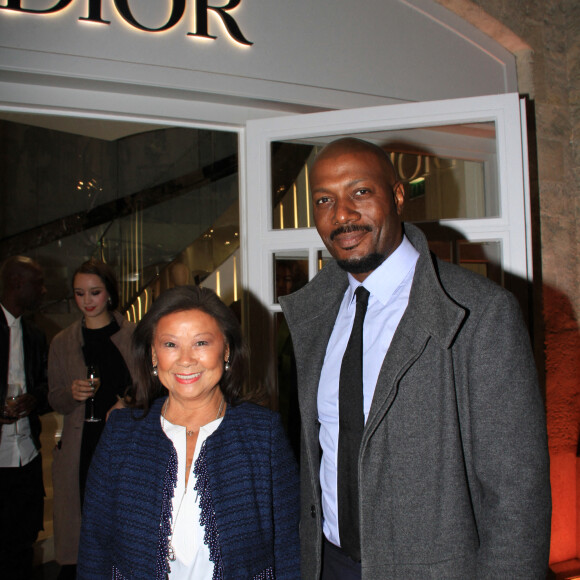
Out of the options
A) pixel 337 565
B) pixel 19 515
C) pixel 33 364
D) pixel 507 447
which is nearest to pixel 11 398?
pixel 33 364

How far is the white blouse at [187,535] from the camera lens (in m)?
1.44

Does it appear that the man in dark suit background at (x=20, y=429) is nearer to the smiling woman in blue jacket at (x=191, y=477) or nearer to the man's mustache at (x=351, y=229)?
the smiling woman in blue jacket at (x=191, y=477)

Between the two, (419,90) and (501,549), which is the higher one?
(419,90)

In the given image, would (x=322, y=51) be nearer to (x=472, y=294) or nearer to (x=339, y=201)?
(x=339, y=201)

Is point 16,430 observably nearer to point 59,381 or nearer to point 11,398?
point 59,381

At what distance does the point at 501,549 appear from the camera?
3.65 feet

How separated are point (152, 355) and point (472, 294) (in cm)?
107

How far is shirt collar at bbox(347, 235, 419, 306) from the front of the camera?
4.77ft

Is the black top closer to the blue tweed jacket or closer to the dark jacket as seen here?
the dark jacket

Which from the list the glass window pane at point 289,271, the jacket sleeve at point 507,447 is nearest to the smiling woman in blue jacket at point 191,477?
the jacket sleeve at point 507,447

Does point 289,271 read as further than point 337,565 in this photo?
Yes

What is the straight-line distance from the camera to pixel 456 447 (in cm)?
120

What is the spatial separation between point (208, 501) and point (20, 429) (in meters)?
2.03

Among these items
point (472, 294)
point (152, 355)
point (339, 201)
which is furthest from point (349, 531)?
point (339, 201)
